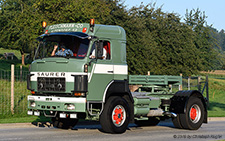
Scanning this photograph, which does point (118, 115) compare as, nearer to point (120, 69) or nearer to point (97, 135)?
point (97, 135)

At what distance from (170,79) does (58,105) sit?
5368 mm

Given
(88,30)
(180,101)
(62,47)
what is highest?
(88,30)

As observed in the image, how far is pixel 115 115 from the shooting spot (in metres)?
12.6

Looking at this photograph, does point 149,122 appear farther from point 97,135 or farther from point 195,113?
point 97,135

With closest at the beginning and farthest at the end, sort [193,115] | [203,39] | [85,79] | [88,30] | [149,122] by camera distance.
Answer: [85,79]
[88,30]
[193,115]
[149,122]
[203,39]

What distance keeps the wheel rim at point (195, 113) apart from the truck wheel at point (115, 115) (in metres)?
3.20

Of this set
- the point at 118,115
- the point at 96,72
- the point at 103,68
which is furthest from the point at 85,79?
the point at 118,115

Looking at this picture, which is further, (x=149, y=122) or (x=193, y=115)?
(x=149, y=122)

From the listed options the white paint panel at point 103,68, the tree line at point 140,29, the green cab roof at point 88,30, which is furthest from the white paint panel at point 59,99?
the tree line at point 140,29

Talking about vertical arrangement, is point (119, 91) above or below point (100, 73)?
below

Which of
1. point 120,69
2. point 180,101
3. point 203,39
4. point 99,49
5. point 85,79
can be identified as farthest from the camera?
point 203,39

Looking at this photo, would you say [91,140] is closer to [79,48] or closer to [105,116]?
[105,116]

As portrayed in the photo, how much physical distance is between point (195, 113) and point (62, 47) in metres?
5.79

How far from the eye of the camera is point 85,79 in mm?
11812
